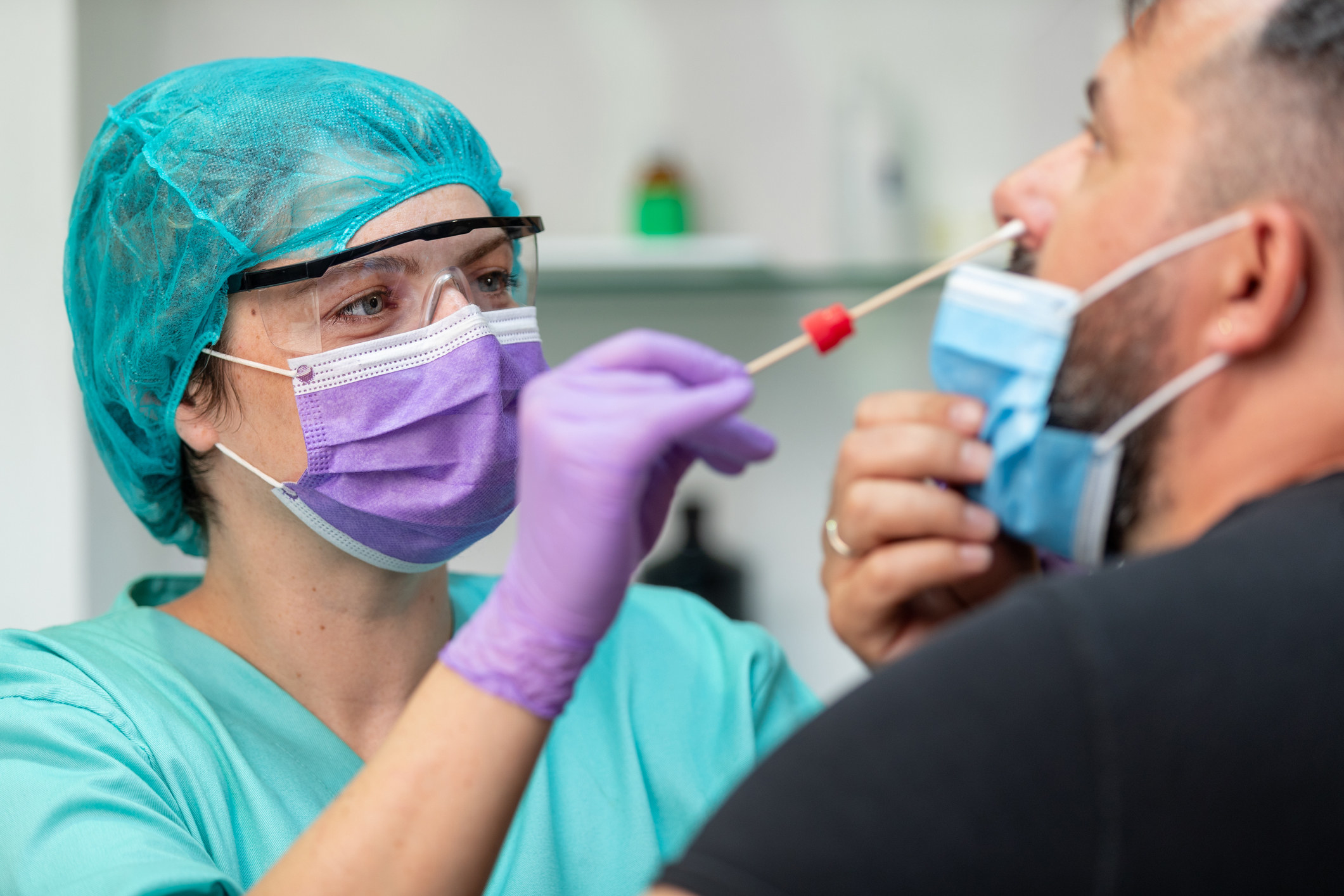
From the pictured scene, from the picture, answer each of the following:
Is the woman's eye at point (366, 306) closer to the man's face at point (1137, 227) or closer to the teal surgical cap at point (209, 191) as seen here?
the teal surgical cap at point (209, 191)

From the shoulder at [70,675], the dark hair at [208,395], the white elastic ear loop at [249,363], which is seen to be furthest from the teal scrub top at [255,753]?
the white elastic ear loop at [249,363]

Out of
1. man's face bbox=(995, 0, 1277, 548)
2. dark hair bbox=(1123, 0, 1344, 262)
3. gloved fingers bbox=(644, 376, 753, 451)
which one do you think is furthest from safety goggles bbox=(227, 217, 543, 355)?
dark hair bbox=(1123, 0, 1344, 262)

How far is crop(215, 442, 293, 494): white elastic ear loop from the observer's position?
1170 mm

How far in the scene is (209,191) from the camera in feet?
3.77

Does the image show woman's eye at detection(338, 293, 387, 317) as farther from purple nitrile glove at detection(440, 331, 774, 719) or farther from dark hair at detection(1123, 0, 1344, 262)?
Answer: dark hair at detection(1123, 0, 1344, 262)

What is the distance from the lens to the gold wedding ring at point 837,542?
888 mm

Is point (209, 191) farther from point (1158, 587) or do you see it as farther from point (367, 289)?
point (1158, 587)

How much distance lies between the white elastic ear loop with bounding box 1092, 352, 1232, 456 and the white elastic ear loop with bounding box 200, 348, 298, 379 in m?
0.80

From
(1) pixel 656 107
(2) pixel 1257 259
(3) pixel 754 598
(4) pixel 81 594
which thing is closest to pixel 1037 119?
(1) pixel 656 107

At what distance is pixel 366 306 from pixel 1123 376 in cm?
78

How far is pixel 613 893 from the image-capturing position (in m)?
1.17

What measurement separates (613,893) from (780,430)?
1506 millimetres

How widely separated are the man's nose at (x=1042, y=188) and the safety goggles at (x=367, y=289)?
577 millimetres

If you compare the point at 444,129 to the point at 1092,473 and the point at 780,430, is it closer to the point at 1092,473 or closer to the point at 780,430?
the point at 1092,473
